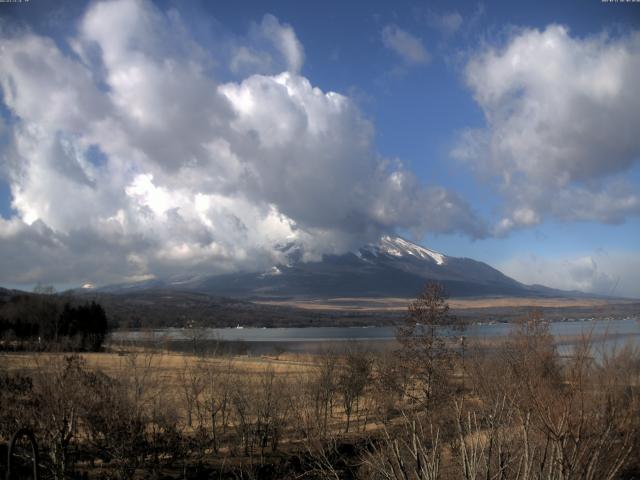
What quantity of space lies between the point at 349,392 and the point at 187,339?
222 ft

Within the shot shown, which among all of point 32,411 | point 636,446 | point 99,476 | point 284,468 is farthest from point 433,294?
point 32,411

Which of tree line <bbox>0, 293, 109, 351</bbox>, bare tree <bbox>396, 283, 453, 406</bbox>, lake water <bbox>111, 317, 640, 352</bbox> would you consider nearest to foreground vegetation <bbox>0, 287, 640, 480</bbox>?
bare tree <bbox>396, 283, 453, 406</bbox>

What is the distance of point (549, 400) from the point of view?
28.6ft

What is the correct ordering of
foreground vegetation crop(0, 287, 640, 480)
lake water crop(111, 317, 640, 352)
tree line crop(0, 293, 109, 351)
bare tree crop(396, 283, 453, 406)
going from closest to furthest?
foreground vegetation crop(0, 287, 640, 480) < lake water crop(111, 317, 640, 352) < bare tree crop(396, 283, 453, 406) < tree line crop(0, 293, 109, 351)

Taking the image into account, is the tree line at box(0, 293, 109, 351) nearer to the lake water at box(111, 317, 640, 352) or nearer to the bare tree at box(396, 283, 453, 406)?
the lake water at box(111, 317, 640, 352)

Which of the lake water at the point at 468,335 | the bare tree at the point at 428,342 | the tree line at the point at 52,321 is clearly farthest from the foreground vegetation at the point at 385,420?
the tree line at the point at 52,321

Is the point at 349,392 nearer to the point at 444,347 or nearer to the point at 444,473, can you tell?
the point at 444,347

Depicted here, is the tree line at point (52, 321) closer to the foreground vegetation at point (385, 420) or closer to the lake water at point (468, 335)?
the lake water at point (468, 335)

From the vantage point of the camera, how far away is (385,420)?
20.5m

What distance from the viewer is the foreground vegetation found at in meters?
6.47

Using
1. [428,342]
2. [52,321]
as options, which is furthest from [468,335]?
[52,321]

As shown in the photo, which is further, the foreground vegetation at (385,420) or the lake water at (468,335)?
the lake water at (468,335)

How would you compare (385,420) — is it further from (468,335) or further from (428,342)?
(468,335)

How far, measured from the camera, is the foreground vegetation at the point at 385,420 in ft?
21.2
